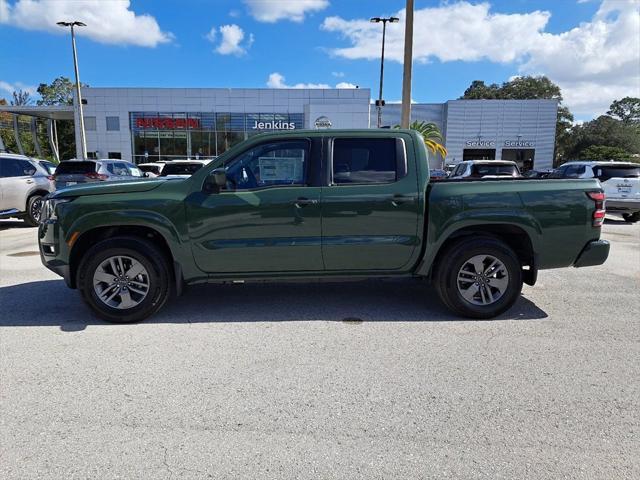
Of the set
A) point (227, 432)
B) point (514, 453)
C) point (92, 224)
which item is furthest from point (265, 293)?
point (514, 453)

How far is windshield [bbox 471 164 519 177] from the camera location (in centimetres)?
1342

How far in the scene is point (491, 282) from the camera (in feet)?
15.3

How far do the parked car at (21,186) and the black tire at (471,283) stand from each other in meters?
10.1

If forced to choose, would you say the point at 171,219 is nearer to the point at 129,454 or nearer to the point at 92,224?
the point at 92,224

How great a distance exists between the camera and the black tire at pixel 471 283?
4.58 metres

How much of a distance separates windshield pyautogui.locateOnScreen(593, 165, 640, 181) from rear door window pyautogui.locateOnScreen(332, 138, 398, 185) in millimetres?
10726

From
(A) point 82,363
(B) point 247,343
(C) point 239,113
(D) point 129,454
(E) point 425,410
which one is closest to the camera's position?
(D) point 129,454

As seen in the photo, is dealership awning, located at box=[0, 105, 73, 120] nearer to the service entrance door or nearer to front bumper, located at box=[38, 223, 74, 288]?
the service entrance door

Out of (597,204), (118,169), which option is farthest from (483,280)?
(118,169)

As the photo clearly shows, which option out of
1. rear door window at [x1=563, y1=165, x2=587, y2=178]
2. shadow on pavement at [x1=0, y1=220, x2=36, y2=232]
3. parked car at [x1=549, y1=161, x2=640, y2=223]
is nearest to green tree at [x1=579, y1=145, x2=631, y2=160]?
rear door window at [x1=563, y1=165, x2=587, y2=178]

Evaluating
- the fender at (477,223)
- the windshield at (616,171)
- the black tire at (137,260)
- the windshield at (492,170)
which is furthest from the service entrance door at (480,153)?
the black tire at (137,260)

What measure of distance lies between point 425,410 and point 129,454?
1.83m

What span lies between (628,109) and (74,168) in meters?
82.4

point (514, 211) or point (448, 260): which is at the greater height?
point (514, 211)
